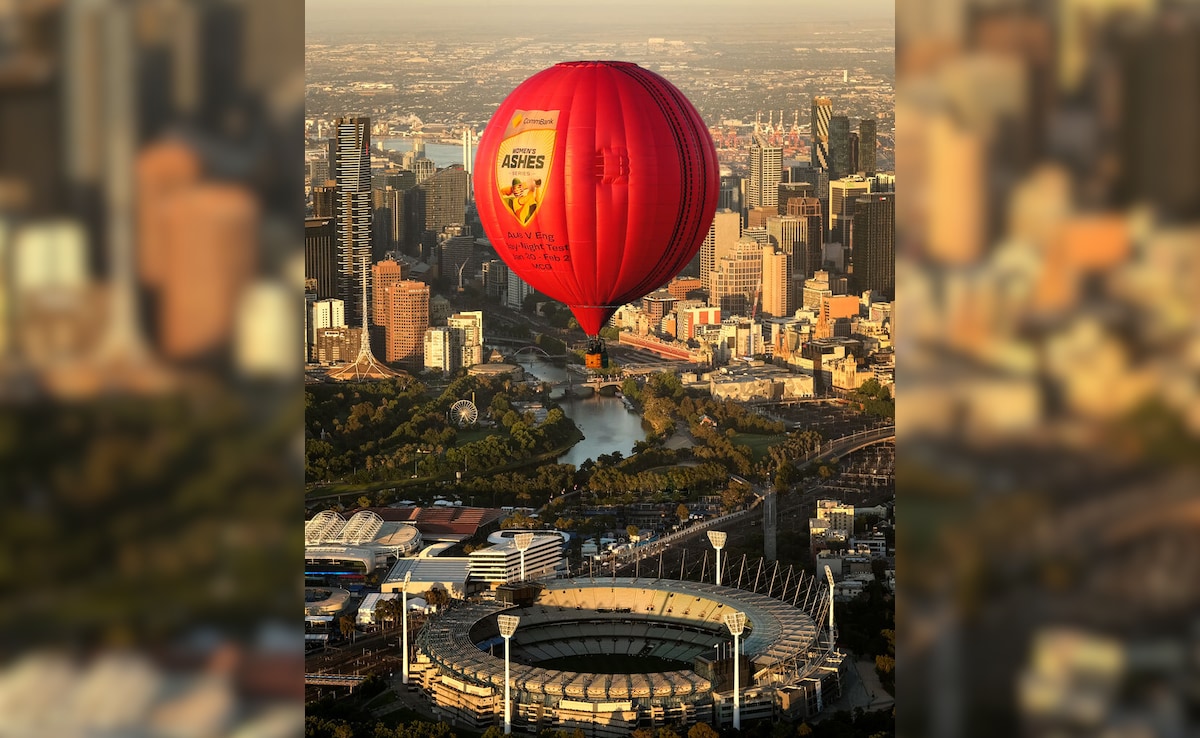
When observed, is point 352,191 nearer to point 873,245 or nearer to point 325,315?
point 325,315

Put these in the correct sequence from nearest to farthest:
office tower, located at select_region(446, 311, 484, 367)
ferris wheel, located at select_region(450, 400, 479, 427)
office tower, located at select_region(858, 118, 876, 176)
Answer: ferris wheel, located at select_region(450, 400, 479, 427) → office tower, located at select_region(446, 311, 484, 367) → office tower, located at select_region(858, 118, 876, 176)

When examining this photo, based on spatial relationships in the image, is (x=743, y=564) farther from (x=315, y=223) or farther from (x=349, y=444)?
(x=315, y=223)

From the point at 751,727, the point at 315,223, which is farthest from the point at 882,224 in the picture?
the point at 751,727

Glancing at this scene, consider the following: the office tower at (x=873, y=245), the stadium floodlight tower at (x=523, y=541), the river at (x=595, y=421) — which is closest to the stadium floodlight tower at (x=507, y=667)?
the stadium floodlight tower at (x=523, y=541)

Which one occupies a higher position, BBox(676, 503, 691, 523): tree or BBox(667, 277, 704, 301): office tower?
BBox(667, 277, 704, 301): office tower
